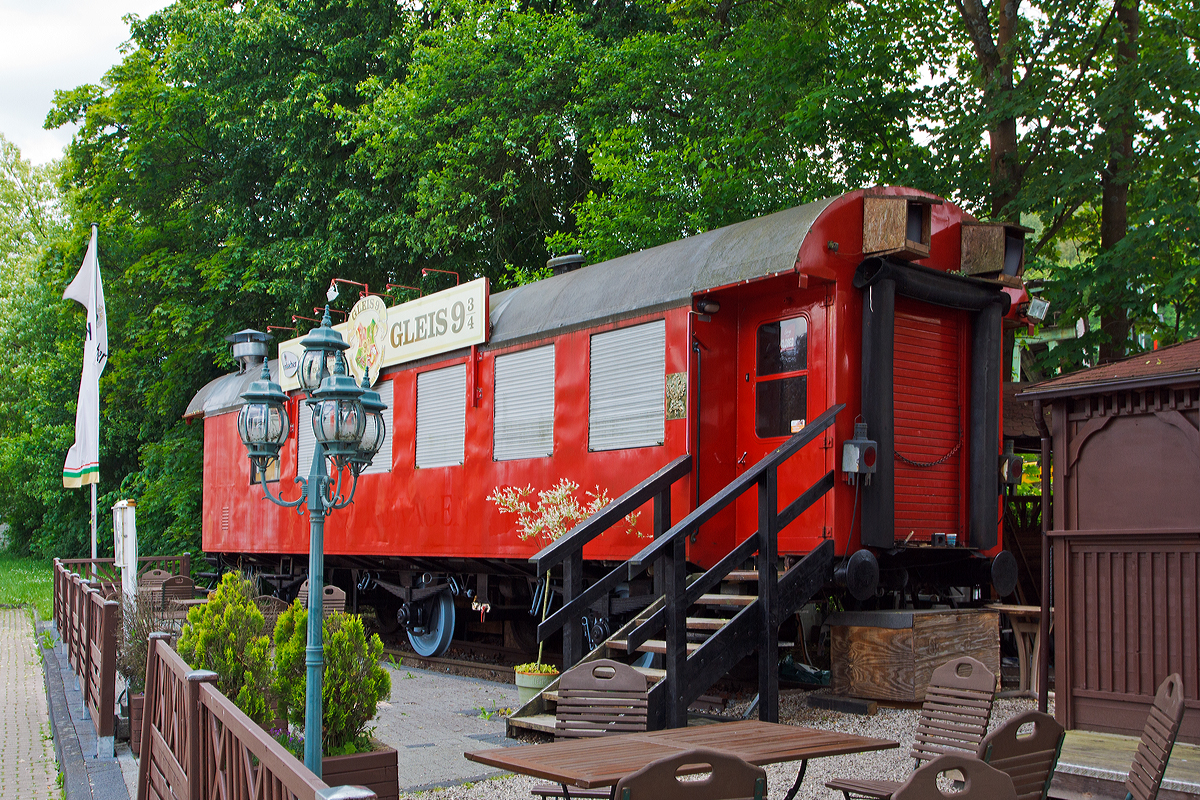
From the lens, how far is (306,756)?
4844 mm

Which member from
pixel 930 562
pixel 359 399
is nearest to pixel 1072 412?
pixel 930 562

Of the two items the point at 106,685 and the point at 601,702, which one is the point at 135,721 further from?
the point at 601,702

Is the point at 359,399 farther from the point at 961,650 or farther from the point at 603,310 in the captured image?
the point at 961,650

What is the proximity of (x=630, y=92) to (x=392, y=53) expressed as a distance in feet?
25.0

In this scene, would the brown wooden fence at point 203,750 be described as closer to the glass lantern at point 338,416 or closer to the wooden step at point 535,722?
the glass lantern at point 338,416

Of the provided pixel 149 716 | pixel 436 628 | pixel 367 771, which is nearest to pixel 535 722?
pixel 367 771

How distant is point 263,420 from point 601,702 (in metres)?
2.85

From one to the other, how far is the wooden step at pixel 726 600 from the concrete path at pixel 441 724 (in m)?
1.76

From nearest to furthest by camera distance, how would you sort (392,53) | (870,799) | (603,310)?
(870,799)
(603,310)
(392,53)

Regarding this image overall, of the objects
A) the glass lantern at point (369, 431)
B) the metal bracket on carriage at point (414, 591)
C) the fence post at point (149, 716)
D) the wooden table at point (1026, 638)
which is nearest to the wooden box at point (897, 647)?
the wooden table at point (1026, 638)

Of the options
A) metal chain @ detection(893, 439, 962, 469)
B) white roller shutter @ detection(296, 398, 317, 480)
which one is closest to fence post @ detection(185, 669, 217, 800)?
metal chain @ detection(893, 439, 962, 469)

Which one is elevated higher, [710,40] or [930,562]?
[710,40]

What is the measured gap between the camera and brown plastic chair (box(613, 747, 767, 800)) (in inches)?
119

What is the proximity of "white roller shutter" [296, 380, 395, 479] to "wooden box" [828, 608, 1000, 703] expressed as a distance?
599cm
